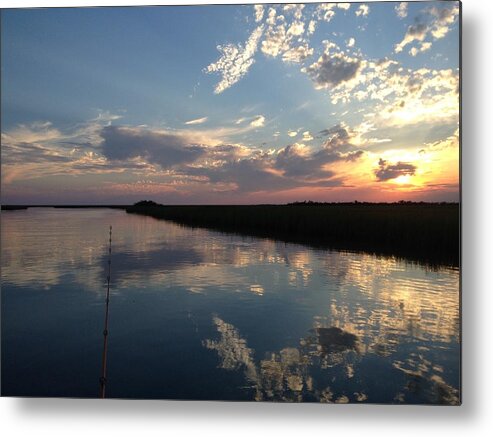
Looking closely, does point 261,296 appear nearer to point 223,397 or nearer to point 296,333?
point 296,333

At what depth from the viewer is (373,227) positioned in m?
10.3

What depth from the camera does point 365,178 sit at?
5.79 meters

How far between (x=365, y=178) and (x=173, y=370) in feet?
10.9

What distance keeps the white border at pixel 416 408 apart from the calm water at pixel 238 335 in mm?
150

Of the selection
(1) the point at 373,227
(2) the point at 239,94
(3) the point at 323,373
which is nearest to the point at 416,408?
(3) the point at 323,373

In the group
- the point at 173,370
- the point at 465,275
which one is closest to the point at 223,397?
the point at 173,370

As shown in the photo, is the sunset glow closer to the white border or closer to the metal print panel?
the metal print panel

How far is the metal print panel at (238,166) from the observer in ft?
15.0

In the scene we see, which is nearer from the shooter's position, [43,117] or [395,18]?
[395,18]

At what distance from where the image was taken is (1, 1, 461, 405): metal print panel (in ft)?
15.0

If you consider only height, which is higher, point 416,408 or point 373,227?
point 373,227

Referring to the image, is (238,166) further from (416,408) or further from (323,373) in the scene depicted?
(416,408)

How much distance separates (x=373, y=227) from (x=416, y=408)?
633 cm

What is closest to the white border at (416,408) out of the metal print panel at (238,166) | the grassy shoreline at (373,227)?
the metal print panel at (238,166)
